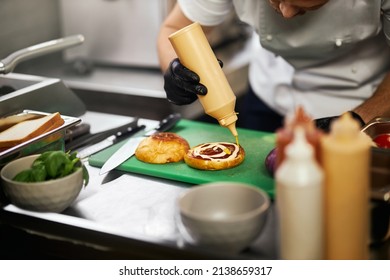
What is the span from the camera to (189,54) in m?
1.57

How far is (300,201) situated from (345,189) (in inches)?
3.3

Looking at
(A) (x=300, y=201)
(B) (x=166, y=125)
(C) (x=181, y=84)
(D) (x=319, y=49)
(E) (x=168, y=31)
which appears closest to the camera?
(A) (x=300, y=201)

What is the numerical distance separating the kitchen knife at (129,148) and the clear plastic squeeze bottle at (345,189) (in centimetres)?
75

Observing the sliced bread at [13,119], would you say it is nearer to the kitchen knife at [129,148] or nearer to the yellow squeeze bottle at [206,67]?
the kitchen knife at [129,148]

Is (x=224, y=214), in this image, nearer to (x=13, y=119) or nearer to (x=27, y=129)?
(x=27, y=129)

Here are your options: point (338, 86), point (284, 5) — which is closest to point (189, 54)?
point (284, 5)

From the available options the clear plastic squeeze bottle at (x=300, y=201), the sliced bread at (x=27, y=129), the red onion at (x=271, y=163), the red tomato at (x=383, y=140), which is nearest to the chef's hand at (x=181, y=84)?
the red onion at (x=271, y=163)

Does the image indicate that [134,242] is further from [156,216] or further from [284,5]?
[284,5]

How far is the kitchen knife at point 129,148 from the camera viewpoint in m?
1.64

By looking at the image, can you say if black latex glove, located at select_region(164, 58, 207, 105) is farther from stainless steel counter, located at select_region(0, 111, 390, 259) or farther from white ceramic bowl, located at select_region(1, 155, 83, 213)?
white ceramic bowl, located at select_region(1, 155, 83, 213)

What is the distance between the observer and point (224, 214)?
118 cm

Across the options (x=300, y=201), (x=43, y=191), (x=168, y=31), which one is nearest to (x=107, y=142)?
(x=43, y=191)

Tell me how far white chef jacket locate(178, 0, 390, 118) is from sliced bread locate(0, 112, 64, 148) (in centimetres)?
86
